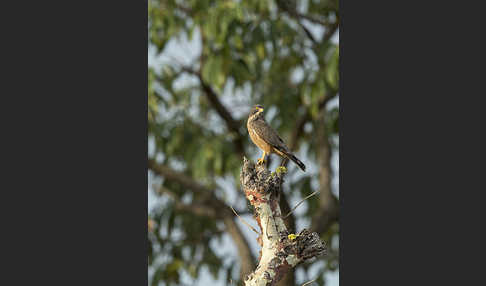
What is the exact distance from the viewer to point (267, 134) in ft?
10.8

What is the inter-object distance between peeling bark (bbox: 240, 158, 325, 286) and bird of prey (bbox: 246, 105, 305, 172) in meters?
0.20

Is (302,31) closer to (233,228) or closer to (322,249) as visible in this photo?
(233,228)

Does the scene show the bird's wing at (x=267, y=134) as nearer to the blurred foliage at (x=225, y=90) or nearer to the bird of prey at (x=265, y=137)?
the bird of prey at (x=265, y=137)

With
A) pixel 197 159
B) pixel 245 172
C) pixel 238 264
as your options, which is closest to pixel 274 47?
pixel 197 159

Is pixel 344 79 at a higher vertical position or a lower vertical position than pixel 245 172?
higher

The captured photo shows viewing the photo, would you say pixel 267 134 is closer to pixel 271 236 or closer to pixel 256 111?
pixel 256 111

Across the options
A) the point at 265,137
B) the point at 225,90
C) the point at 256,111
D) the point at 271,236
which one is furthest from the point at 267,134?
the point at 225,90

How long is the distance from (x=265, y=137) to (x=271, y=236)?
0.60 m

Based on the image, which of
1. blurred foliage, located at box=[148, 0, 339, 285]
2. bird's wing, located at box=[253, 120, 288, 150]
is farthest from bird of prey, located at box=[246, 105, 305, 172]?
blurred foliage, located at box=[148, 0, 339, 285]

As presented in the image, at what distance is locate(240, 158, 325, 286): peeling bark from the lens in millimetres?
2846

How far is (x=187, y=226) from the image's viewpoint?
8398 mm

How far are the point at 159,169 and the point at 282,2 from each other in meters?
2.56

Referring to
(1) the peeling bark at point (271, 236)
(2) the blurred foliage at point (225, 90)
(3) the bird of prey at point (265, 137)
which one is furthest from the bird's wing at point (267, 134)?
(2) the blurred foliage at point (225, 90)

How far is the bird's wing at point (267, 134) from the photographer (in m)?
3.27
